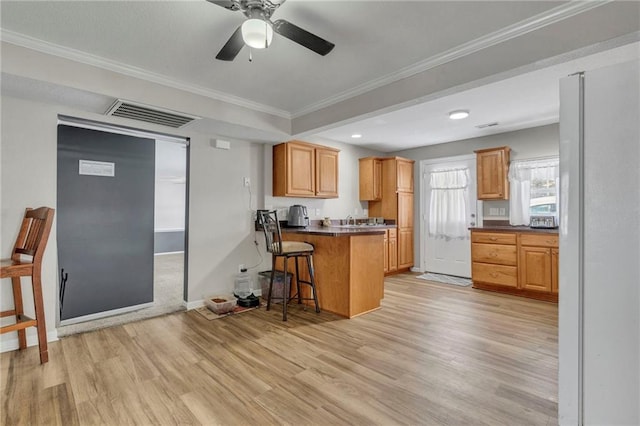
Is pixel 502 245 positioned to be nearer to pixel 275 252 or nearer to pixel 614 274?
pixel 275 252

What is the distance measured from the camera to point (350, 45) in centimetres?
235

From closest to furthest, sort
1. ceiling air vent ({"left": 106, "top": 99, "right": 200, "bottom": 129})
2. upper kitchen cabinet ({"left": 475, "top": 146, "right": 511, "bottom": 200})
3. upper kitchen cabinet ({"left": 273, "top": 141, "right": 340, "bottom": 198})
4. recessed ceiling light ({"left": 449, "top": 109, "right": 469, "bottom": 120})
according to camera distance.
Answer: ceiling air vent ({"left": 106, "top": 99, "right": 200, "bottom": 129})
recessed ceiling light ({"left": 449, "top": 109, "right": 469, "bottom": 120})
upper kitchen cabinet ({"left": 273, "top": 141, "right": 340, "bottom": 198})
upper kitchen cabinet ({"left": 475, "top": 146, "right": 511, "bottom": 200})

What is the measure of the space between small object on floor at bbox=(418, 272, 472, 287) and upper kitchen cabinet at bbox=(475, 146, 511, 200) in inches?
56.0

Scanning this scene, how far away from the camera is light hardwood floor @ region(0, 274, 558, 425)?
1720 mm

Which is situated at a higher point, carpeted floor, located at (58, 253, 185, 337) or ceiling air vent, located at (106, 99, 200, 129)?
ceiling air vent, located at (106, 99, 200, 129)

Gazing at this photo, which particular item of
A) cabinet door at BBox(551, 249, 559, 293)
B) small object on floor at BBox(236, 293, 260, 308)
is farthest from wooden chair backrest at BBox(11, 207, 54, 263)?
cabinet door at BBox(551, 249, 559, 293)

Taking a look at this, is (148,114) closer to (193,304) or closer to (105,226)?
(105,226)

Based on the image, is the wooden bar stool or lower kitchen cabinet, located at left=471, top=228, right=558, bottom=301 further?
lower kitchen cabinet, located at left=471, top=228, right=558, bottom=301

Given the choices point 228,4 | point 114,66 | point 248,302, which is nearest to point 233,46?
point 228,4

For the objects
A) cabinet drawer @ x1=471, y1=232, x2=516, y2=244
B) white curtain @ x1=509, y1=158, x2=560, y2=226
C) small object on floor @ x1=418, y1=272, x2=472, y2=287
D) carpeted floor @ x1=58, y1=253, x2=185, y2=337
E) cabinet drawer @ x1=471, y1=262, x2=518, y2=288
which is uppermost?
white curtain @ x1=509, y1=158, x2=560, y2=226

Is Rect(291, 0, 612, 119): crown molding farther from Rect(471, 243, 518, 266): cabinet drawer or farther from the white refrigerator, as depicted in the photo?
Rect(471, 243, 518, 266): cabinet drawer

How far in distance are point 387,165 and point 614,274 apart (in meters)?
4.80

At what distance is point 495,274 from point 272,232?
3299mm

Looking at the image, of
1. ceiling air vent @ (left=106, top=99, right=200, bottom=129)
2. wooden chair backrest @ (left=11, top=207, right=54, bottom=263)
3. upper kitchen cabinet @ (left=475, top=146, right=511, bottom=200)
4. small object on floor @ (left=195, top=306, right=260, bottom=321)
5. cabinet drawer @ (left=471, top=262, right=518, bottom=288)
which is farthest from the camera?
upper kitchen cabinet @ (left=475, top=146, right=511, bottom=200)
